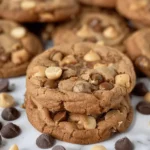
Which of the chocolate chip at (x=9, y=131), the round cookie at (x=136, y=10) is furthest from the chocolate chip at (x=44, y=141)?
the round cookie at (x=136, y=10)

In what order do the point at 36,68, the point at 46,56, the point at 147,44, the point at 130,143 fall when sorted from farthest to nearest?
the point at 147,44 → the point at 46,56 → the point at 36,68 → the point at 130,143

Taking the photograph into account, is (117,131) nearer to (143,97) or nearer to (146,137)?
(146,137)

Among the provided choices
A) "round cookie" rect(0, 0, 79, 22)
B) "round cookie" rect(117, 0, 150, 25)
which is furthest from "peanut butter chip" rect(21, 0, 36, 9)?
"round cookie" rect(117, 0, 150, 25)

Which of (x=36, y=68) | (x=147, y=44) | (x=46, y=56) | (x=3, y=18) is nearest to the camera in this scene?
(x=36, y=68)

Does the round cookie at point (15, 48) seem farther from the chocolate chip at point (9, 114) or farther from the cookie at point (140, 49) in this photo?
the cookie at point (140, 49)

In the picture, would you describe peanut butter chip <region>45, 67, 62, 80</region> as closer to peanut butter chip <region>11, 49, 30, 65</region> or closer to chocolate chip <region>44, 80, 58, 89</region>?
chocolate chip <region>44, 80, 58, 89</region>

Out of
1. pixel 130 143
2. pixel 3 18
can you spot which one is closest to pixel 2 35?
pixel 3 18

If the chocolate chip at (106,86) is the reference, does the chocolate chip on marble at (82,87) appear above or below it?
above
